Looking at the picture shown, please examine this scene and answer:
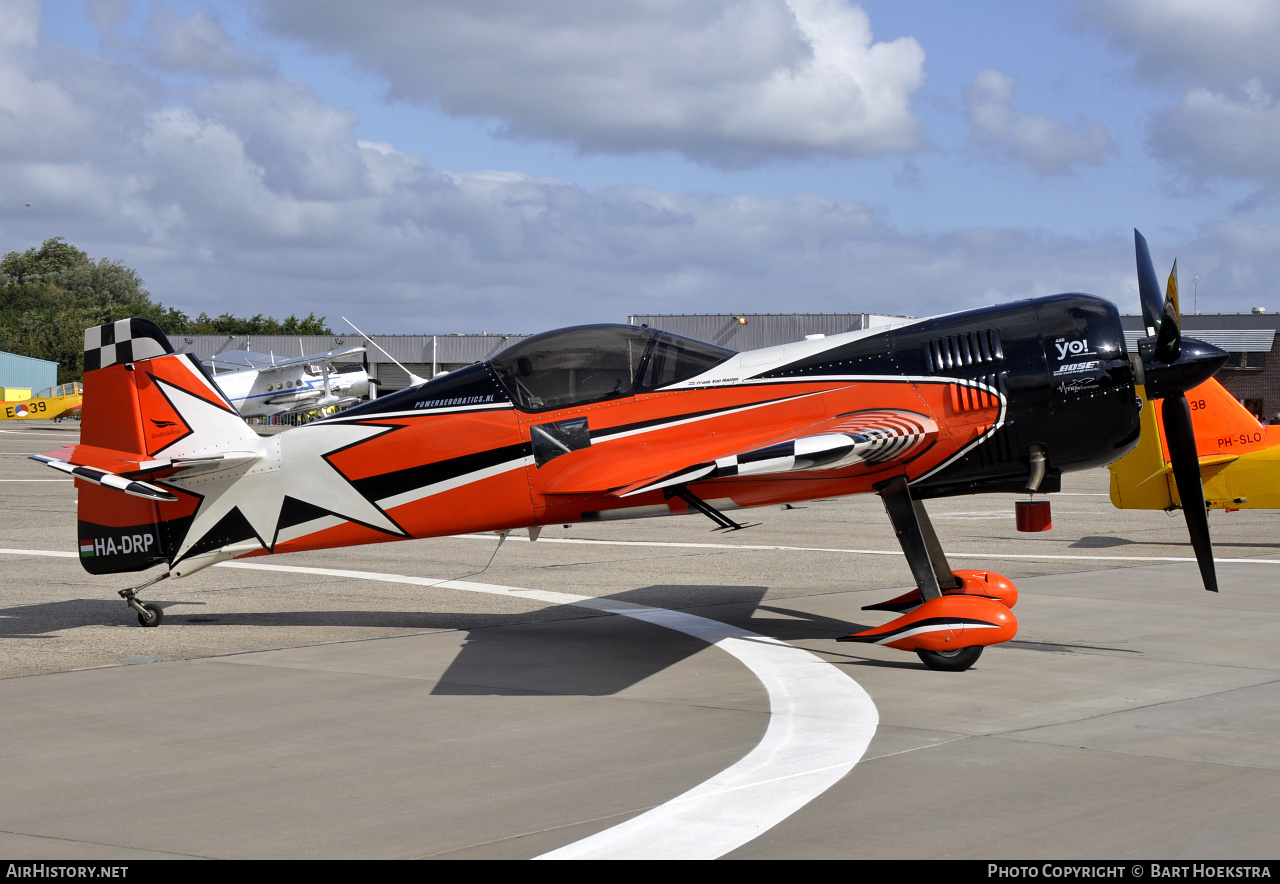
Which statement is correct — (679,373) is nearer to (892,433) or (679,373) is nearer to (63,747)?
(892,433)

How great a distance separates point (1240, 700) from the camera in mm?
7645

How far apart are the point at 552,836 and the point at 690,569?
1072 centimetres

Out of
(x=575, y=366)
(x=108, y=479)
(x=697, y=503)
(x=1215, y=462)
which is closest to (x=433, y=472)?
(x=575, y=366)

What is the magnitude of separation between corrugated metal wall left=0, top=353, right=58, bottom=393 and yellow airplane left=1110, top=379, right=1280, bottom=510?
321ft

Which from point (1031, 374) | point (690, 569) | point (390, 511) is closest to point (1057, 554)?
point (690, 569)

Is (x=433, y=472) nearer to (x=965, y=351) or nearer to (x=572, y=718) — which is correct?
(x=572, y=718)

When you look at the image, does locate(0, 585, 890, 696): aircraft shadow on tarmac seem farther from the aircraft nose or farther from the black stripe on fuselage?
the aircraft nose

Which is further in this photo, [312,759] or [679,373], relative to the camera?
[679,373]

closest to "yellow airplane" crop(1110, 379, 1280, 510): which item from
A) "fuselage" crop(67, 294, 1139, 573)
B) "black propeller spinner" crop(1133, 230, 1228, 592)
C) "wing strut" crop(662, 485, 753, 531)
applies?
"black propeller spinner" crop(1133, 230, 1228, 592)

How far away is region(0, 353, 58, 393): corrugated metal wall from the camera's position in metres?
95.7

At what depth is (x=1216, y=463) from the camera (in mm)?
17609

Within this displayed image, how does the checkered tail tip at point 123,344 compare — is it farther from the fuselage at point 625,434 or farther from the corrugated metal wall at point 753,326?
the corrugated metal wall at point 753,326

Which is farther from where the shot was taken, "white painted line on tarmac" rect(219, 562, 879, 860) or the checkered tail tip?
the checkered tail tip

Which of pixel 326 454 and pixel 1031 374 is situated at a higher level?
pixel 1031 374
